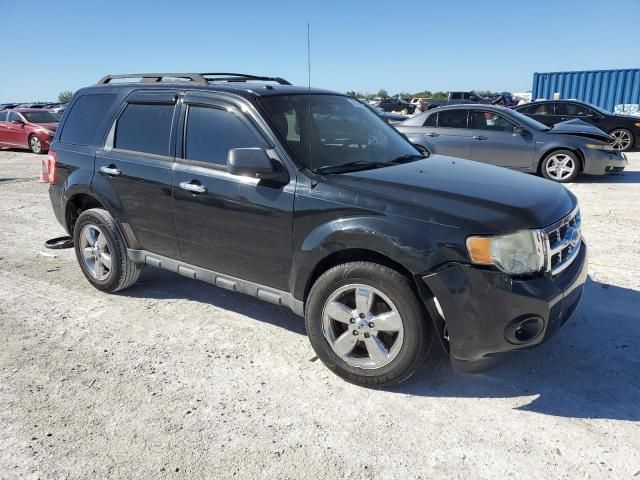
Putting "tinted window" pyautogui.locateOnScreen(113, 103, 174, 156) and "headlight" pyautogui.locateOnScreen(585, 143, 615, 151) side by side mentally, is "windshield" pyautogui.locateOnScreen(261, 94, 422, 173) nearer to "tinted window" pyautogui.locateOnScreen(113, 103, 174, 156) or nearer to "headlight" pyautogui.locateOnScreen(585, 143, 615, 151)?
"tinted window" pyautogui.locateOnScreen(113, 103, 174, 156)

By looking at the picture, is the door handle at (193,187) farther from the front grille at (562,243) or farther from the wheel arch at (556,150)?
the wheel arch at (556,150)

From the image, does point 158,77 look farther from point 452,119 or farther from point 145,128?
point 452,119

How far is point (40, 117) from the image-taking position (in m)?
18.0

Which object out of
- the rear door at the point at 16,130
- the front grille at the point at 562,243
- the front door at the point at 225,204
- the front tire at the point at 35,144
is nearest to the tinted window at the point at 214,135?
the front door at the point at 225,204

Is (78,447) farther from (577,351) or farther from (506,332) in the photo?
(577,351)

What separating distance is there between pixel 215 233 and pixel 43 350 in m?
1.51

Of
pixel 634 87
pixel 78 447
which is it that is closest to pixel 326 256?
pixel 78 447

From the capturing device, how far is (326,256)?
10.5 ft

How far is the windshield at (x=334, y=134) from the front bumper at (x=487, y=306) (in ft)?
3.78

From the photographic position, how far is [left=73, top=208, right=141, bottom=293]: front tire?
4504mm

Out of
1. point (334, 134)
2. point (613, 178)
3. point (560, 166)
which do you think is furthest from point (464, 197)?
point (613, 178)

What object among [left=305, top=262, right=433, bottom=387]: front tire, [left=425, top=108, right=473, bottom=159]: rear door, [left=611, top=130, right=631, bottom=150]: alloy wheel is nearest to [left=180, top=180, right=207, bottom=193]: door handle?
[left=305, top=262, right=433, bottom=387]: front tire

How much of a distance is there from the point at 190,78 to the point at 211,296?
1901 mm

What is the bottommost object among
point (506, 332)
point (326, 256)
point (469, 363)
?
point (469, 363)
